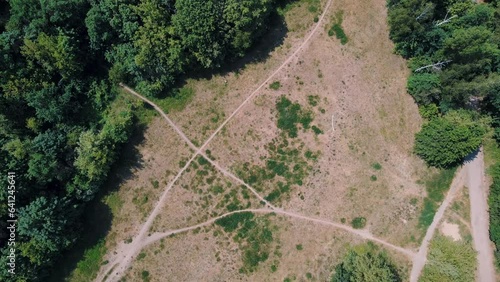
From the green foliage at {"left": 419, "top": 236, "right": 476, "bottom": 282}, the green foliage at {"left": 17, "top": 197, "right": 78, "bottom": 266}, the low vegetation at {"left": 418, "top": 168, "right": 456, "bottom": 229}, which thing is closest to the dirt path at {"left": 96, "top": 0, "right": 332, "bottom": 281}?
the green foliage at {"left": 17, "top": 197, "right": 78, "bottom": 266}

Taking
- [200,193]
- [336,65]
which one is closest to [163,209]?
[200,193]

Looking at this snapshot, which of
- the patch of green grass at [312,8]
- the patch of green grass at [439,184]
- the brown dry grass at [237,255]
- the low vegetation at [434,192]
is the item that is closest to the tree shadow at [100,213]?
the brown dry grass at [237,255]

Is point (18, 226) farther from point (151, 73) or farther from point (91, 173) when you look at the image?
point (151, 73)

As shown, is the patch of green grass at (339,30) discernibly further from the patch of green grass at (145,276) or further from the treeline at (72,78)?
the patch of green grass at (145,276)

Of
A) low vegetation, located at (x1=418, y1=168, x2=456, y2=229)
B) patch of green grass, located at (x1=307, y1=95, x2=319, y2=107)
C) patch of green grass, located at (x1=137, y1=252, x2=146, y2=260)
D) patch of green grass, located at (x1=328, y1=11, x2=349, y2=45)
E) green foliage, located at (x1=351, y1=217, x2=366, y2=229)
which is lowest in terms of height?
low vegetation, located at (x1=418, y1=168, x2=456, y2=229)

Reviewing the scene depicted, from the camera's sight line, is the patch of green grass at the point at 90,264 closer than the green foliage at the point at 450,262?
No

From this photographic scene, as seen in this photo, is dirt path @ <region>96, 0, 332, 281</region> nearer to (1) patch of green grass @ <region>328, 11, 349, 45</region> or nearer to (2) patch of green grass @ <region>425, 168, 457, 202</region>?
(1) patch of green grass @ <region>328, 11, 349, 45</region>
